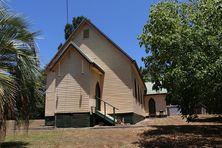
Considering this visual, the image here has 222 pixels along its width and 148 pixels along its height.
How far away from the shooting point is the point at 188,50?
15789mm

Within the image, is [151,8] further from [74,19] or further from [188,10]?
[74,19]

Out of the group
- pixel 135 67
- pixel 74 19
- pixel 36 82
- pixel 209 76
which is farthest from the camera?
pixel 74 19

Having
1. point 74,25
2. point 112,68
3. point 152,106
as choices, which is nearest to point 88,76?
point 112,68

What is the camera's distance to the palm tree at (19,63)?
10.8 m

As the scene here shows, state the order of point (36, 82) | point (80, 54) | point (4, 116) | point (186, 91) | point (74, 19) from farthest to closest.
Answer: point (74, 19), point (80, 54), point (186, 91), point (36, 82), point (4, 116)

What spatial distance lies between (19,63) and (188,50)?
817cm

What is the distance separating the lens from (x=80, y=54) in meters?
23.2

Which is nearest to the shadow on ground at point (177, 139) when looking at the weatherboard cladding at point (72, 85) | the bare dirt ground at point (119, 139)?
the bare dirt ground at point (119, 139)

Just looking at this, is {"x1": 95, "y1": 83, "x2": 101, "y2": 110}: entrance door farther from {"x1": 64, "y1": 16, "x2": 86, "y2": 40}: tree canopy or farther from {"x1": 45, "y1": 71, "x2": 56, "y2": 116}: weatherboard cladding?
{"x1": 64, "y1": 16, "x2": 86, "y2": 40}: tree canopy

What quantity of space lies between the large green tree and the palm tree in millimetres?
6995

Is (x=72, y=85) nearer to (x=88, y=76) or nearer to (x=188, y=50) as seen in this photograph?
(x=88, y=76)

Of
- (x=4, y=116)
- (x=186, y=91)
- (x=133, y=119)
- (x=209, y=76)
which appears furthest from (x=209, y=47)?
(x=133, y=119)

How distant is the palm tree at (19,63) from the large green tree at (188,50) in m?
6.99

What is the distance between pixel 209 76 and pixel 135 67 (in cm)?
1275
